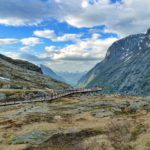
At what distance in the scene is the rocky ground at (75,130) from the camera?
4066cm

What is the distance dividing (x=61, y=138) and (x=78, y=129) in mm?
5427

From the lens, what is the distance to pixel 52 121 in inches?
2437

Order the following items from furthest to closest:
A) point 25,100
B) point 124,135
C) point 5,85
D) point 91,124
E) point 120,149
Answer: point 5,85, point 25,100, point 91,124, point 124,135, point 120,149

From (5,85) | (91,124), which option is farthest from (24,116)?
(5,85)

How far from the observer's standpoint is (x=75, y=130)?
51.5 m

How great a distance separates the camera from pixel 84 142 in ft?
142

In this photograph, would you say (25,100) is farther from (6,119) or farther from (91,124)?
(91,124)

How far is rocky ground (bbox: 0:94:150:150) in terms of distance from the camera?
40.7 metres

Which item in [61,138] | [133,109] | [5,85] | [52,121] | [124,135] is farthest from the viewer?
[5,85]

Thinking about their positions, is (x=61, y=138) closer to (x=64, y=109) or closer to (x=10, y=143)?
(x=10, y=143)

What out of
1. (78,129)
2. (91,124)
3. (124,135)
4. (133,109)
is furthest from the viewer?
(133,109)

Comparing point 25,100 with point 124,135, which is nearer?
point 124,135

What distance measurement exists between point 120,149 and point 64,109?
40.9 meters

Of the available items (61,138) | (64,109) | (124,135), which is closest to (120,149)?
(124,135)
